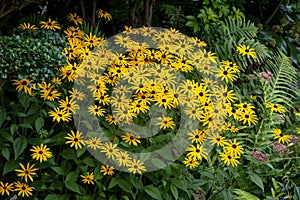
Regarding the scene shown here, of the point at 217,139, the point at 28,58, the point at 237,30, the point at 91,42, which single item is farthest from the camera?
the point at 237,30

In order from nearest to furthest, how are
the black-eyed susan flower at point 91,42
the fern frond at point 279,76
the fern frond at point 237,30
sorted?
the black-eyed susan flower at point 91,42 < the fern frond at point 279,76 < the fern frond at point 237,30

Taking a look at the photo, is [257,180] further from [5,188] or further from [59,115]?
[5,188]

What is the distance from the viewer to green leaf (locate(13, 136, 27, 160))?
100 inches

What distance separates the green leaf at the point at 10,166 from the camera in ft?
8.52

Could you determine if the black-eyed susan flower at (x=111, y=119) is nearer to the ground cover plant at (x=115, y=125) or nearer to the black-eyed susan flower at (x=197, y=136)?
the ground cover plant at (x=115, y=125)

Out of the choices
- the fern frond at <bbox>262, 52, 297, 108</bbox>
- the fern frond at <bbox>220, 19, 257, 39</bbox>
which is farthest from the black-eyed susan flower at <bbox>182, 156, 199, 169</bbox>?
the fern frond at <bbox>220, 19, 257, 39</bbox>

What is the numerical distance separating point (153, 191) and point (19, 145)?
673 mm

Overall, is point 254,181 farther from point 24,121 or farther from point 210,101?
point 24,121

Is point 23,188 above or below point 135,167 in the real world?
below

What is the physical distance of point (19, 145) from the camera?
8.44 ft

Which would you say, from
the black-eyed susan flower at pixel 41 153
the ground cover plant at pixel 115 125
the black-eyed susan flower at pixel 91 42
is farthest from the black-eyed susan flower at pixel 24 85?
the black-eyed susan flower at pixel 91 42

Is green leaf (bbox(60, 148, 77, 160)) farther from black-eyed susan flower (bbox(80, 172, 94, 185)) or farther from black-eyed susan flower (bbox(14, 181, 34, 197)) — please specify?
black-eyed susan flower (bbox(14, 181, 34, 197))

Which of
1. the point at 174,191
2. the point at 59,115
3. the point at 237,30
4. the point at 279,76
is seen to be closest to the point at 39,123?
the point at 59,115

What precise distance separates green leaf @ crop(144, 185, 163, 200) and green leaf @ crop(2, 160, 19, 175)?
0.64 m
